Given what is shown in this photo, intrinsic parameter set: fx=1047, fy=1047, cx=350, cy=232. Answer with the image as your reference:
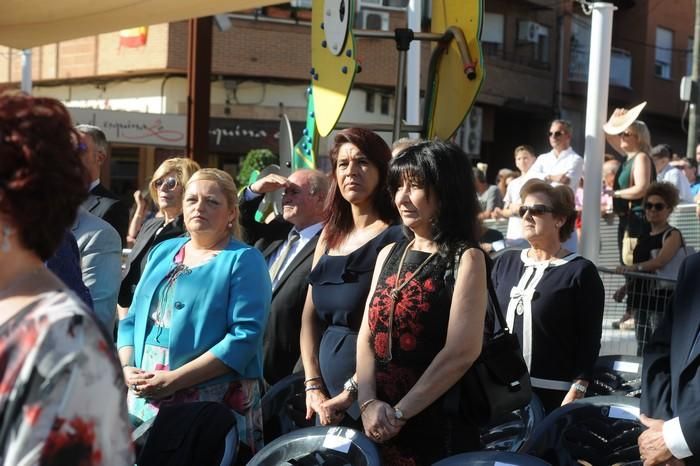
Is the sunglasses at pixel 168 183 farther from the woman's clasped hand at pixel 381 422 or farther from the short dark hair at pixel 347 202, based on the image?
the woman's clasped hand at pixel 381 422

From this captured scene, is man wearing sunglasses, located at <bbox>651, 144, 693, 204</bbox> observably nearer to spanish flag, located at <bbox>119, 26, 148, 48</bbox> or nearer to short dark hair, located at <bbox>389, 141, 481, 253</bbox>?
short dark hair, located at <bbox>389, 141, 481, 253</bbox>

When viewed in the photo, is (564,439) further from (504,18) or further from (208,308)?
(504,18)

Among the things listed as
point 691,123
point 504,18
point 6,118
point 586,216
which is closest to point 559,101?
point 504,18

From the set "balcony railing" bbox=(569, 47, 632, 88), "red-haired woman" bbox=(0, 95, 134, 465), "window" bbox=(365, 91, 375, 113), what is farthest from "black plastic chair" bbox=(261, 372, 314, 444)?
"balcony railing" bbox=(569, 47, 632, 88)

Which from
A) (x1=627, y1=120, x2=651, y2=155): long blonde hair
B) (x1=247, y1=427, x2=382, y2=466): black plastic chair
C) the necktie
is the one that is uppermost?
(x1=627, y1=120, x2=651, y2=155): long blonde hair

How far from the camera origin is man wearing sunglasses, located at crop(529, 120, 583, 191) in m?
8.60

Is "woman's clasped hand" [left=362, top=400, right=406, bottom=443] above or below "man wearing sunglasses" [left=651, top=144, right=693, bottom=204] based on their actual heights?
below

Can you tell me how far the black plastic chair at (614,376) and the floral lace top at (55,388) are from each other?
322 centimetres

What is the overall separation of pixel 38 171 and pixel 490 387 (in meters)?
2.04

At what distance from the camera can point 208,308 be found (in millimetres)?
3998

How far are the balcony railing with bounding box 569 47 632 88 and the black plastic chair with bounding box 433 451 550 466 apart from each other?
89.8 feet

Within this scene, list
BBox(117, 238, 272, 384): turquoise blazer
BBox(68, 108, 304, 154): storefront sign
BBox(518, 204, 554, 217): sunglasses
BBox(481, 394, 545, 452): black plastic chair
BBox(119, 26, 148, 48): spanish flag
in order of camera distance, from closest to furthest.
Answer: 1. BBox(117, 238, 272, 384): turquoise blazer
2. BBox(481, 394, 545, 452): black plastic chair
3. BBox(518, 204, 554, 217): sunglasses
4. BBox(68, 108, 304, 154): storefront sign
5. BBox(119, 26, 148, 48): spanish flag

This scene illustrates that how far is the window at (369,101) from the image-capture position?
2419 centimetres

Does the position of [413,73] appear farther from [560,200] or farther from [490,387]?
[490,387]
